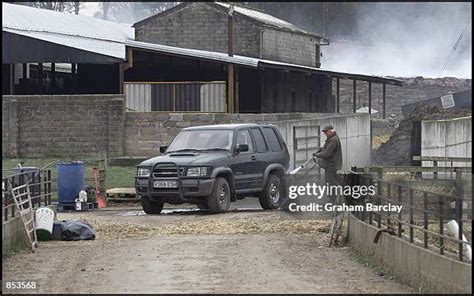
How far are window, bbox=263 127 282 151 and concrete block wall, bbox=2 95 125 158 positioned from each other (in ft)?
42.0

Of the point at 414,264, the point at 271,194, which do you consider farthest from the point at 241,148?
the point at 414,264

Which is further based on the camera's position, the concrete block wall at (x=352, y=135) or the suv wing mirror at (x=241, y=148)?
the concrete block wall at (x=352, y=135)

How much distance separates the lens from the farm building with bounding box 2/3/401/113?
3916 centimetres

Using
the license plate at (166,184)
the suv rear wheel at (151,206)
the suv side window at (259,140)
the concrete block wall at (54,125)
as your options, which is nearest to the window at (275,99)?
the concrete block wall at (54,125)

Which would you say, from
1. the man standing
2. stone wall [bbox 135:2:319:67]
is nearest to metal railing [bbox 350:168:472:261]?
the man standing

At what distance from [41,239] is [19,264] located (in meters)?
2.78

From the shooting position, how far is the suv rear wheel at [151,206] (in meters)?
22.3

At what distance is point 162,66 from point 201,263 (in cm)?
3124

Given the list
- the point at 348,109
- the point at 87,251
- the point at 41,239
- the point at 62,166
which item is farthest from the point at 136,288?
the point at 348,109

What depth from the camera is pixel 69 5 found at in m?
87.7

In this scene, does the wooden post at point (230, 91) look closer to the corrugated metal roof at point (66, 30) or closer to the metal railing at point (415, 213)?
the corrugated metal roof at point (66, 30)

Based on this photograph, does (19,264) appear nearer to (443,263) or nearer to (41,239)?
(41,239)

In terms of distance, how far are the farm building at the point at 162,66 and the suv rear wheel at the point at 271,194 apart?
49.6 feet

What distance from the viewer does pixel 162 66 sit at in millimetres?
44844
